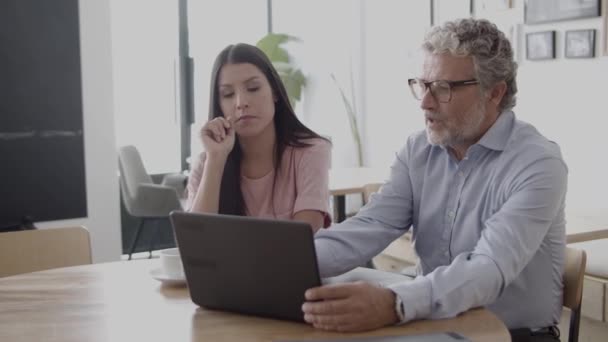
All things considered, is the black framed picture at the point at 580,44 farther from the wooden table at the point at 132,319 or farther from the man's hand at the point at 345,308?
the man's hand at the point at 345,308

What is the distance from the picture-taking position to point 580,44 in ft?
13.0

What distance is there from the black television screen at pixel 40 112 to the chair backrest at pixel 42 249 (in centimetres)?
188

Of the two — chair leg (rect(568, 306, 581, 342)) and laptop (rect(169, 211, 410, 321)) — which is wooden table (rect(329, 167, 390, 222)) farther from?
laptop (rect(169, 211, 410, 321))

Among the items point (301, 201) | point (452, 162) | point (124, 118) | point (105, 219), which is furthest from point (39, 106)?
point (452, 162)

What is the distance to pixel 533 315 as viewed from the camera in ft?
5.25

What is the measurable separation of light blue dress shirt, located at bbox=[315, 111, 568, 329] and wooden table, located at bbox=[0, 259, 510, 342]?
6 centimetres

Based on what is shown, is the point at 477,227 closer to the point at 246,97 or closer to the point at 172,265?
the point at 172,265

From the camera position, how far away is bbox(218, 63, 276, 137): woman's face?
2.16 meters

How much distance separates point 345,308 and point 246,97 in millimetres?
1036

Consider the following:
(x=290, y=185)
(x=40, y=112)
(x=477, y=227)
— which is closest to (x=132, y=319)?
(x=477, y=227)

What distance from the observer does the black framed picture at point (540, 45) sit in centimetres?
416

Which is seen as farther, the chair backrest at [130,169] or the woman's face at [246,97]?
the chair backrest at [130,169]

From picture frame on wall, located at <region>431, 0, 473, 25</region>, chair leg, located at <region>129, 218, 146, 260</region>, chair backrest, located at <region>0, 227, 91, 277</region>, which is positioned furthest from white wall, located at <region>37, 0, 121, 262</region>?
picture frame on wall, located at <region>431, 0, 473, 25</region>

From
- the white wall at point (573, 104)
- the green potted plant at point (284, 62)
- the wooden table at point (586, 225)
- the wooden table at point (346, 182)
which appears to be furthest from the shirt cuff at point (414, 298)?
the green potted plant at point (284, 62)
